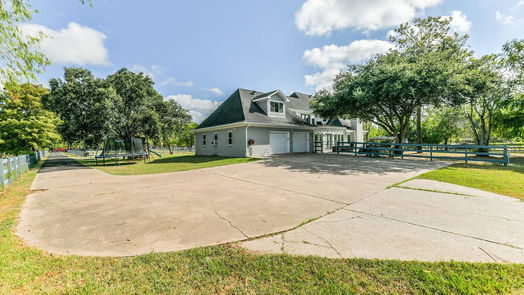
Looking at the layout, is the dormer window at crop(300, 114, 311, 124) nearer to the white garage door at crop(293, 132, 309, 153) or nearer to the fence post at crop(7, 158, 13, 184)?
the white garage door at crop(293, 132, 309, 153)

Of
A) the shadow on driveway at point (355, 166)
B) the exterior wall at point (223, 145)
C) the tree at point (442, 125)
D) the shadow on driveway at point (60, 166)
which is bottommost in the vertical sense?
the shadow on driveway at point (60, 166)

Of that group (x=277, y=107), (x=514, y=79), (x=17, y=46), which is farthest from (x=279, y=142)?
(x=514, y=79)

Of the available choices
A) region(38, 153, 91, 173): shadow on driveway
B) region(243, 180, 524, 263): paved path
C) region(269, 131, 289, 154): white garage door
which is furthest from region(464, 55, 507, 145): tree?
region(38, 153, 91, 173): shadow on driveway

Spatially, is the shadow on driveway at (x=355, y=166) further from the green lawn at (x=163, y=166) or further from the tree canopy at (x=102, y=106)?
the tree canopy at (x=102, y=106)

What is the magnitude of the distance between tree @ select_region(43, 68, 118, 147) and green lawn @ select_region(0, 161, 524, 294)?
16919 millimetres

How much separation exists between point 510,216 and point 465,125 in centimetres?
4051

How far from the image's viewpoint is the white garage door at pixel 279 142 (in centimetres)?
1854

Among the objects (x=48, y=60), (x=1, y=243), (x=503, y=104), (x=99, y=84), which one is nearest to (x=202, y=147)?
(x=99, y=84)

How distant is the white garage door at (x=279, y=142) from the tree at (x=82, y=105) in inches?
530

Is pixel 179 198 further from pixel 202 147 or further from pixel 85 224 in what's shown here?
pixel 202 147

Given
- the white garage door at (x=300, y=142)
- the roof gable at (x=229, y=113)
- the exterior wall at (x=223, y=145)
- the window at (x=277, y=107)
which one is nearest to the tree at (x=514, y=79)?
the white garage door at (x=300, y=142)

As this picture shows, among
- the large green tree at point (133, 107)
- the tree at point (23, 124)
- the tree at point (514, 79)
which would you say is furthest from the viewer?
the large green tree at point (133, 107)

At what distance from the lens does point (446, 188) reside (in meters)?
6.11

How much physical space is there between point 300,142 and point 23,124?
79.7 feet
